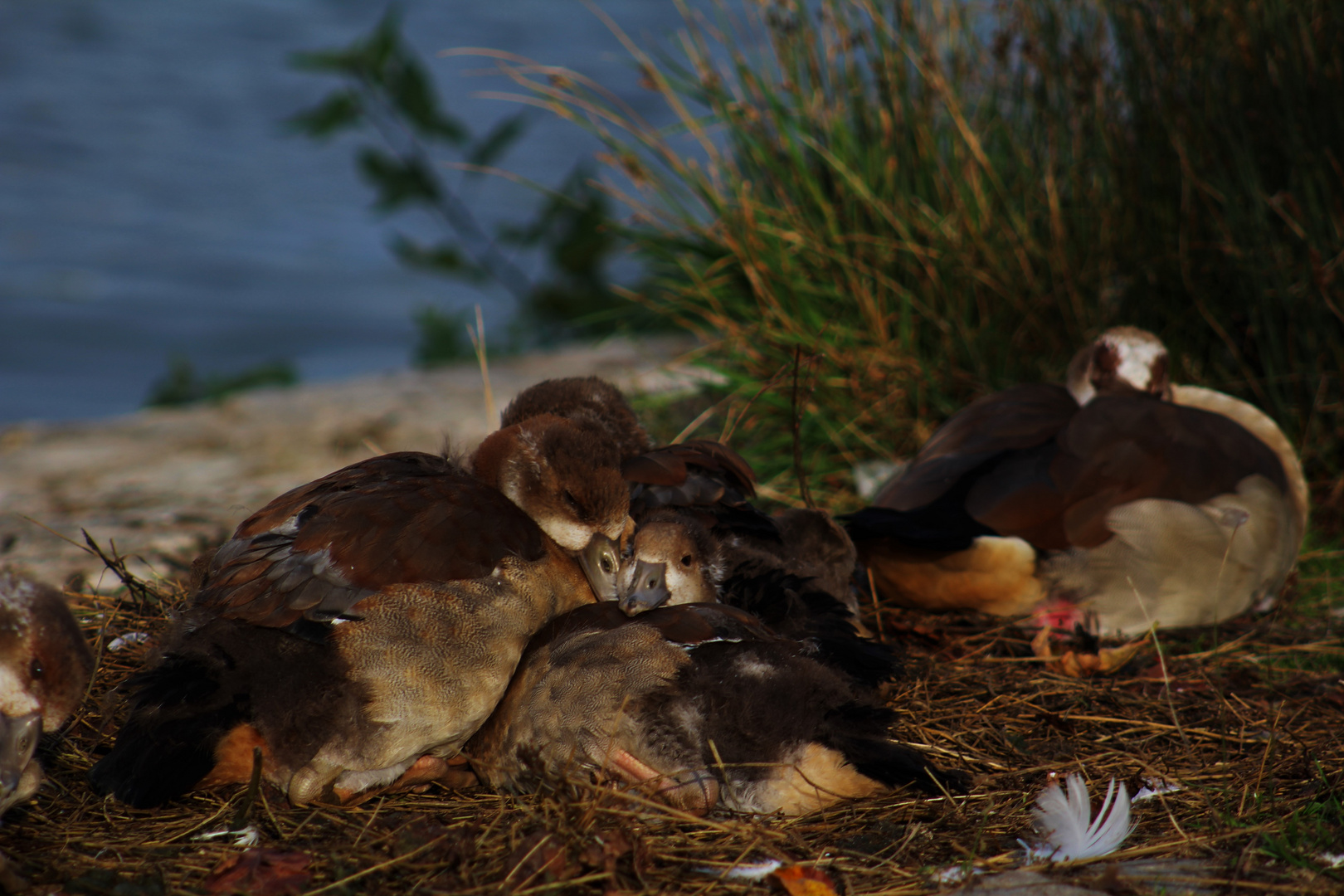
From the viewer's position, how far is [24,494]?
19.1 feet

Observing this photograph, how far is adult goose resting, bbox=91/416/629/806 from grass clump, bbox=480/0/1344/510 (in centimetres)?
224

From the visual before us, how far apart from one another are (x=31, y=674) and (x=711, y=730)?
60.6 inches

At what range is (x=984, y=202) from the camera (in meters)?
5.39

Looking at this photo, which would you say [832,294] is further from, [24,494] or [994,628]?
[24,494]

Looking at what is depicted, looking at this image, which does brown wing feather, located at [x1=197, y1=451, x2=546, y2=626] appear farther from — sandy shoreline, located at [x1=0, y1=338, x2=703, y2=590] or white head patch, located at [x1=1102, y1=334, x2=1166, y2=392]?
white head patch, located at [x1=1102, y1=334, x2=1166, y2=392]

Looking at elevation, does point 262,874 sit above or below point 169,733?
below

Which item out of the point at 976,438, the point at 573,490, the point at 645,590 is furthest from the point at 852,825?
the point at 976,438

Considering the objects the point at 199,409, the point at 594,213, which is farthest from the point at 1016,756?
the point at 199,409

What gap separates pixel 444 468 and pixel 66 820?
1277mm

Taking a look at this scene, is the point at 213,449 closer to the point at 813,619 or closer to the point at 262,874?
the point at 813,619

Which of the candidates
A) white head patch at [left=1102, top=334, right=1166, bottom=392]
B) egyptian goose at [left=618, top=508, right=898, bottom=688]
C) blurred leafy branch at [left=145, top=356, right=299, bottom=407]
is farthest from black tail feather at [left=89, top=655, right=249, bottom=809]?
blurred leafy branch at [left=145, top=356, right=299, bottom=407]

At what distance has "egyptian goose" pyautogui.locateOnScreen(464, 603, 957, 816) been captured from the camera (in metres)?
2.68

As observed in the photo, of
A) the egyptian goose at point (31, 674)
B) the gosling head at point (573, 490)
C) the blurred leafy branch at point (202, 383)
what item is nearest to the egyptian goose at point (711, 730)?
the gosling head at point (573, 490)

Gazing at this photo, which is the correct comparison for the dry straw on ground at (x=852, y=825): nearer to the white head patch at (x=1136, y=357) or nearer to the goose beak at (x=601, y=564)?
the goose beak at (x=601, y=564)
